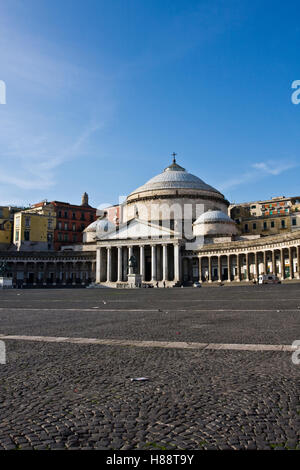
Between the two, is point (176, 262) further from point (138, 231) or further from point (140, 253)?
point (138, 231)

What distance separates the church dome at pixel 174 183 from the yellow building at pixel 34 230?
2114 cm

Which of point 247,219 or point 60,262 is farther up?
point 247,219

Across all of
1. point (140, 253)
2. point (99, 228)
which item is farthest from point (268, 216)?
point (99, 228)

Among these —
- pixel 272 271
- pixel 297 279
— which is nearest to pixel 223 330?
pixel 297 279

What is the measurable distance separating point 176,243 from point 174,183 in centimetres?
2281

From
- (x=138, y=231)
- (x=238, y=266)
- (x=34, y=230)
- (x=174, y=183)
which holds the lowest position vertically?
(x=238, y=266)

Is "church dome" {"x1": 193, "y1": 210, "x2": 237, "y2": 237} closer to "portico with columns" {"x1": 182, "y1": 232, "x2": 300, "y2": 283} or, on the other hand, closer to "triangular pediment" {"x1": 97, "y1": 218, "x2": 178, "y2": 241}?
"portico with columns" {"x1": 182, "y1": 232, "x2": 300, "y2": 283}

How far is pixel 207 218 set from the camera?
80688mm

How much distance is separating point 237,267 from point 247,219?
24012 mm

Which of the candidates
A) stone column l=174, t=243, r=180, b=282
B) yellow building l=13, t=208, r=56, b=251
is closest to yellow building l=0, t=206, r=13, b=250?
yellow building l=13, t=208, r=56, b=251

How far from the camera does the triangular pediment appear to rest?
76.8 meters

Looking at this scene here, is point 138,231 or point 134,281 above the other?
point 138,231

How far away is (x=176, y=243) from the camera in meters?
74.4
